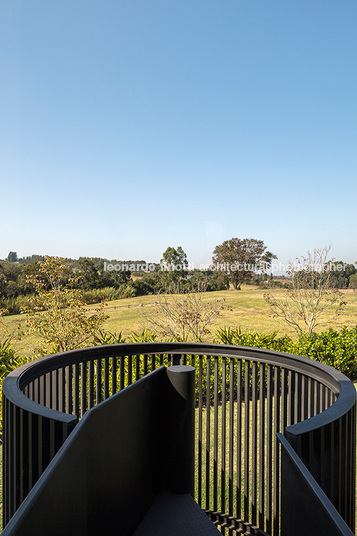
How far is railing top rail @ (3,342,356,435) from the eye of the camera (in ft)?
4.24

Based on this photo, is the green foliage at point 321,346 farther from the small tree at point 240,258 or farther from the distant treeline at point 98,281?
the small tree at point 240,258

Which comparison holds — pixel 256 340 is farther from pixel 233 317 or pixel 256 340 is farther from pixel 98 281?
pixel 98 281

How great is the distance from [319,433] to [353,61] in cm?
1301

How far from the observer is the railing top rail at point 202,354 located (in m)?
1.29

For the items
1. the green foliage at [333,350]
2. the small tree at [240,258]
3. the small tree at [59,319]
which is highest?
the small tree at [240,258]

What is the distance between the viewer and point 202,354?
9.54 ft

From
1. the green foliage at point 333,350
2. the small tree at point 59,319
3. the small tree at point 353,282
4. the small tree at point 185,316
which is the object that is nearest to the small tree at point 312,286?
the small tree at point 353,282

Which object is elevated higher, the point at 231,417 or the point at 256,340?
the point at 231,417

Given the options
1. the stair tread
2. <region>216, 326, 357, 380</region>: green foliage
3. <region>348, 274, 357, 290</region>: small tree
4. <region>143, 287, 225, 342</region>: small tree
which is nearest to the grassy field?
<region>348, 274, 357, 290</region>: small tree

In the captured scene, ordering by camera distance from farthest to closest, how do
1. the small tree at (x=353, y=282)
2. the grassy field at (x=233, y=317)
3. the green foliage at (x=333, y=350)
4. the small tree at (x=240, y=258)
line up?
the small tree at (x=240, y=258), the small tree at (x=353, y=282), the grassy field at (x=233, y=317), the green foliage at (x=333, y=350)

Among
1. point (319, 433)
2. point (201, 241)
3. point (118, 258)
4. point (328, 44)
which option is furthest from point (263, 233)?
point (319, 433)

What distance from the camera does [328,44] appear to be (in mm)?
9117

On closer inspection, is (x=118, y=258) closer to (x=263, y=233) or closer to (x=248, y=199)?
(x=248, y=199)

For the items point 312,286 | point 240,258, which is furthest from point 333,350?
point 240,258
